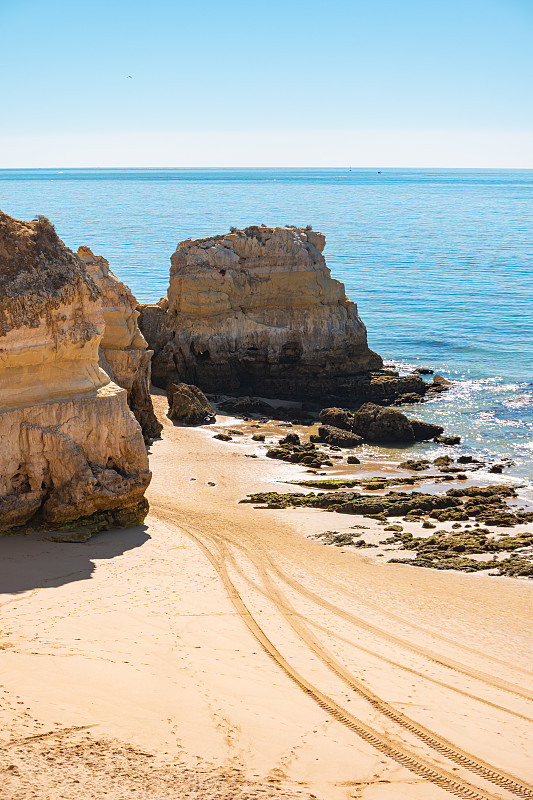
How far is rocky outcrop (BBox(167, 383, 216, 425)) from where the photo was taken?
29547 millimetres

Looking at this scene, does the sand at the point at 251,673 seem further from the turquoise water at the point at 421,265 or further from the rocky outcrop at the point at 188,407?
the rocky outcrop at the point at 188,407

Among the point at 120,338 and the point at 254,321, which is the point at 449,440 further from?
the point at 120,338

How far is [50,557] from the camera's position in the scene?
14438 millimetres

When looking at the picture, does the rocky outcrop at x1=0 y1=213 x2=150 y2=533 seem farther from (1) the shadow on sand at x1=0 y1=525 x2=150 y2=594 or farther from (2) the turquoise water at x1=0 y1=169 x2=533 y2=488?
(2) the turquoise water at x1=0 y1=169 x2=533 y2=488

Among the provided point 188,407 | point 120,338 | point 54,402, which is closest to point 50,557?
point 54,402

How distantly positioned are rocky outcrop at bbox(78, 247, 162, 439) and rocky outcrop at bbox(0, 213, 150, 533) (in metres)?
7.89

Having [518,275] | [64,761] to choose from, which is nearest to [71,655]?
[64,761]

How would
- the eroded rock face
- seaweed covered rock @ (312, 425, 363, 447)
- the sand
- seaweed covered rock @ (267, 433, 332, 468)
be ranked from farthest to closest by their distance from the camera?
1. the eroded rock face
2. seaweed covered rock @ (312, 425, 363, 447)
3. seaweed covered rock @ (267, 433, 332, 468)
4. the sand

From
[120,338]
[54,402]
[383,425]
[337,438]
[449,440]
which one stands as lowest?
[449,440]

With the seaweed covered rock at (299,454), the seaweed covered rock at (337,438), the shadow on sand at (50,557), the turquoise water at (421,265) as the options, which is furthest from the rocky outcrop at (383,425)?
the shadow on sand at (50,557)

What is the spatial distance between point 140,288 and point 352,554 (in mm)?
44079

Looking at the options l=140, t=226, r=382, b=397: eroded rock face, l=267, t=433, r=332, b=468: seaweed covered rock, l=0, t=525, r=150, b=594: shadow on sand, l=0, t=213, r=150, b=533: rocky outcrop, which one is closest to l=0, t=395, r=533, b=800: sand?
l=0, t=525, r=150, b=594: shadow on sand

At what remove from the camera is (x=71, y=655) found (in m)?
10.9

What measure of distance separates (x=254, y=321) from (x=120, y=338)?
1068 cm
